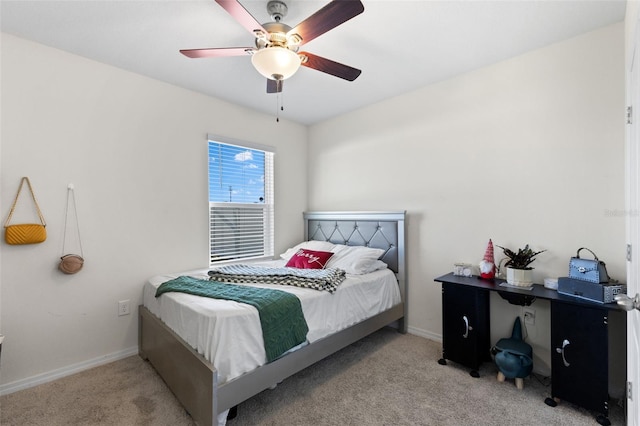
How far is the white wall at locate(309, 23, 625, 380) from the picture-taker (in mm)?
2107

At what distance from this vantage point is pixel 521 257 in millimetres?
2295

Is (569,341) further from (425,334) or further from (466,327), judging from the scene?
(425,334)

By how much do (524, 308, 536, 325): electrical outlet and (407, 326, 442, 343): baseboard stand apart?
A: 80 cm

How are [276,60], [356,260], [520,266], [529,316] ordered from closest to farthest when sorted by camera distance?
1. [276,60]
2. [520,266]
3. [529,316]
4. [356,260]

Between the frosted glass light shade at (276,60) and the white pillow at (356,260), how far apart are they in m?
1.88

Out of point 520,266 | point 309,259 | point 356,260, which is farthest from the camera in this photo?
point 309,259

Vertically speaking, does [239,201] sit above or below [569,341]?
above

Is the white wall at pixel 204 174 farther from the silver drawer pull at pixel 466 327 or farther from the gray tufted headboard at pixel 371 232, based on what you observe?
the silver drawer pull at pixel 466 327

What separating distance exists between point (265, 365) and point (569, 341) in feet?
6.40

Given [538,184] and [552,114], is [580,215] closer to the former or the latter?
[538,184]

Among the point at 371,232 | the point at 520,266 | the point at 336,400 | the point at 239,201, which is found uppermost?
the point at 239,201

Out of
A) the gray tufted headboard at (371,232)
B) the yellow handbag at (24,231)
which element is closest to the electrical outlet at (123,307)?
the yellow handbag at (24,231)

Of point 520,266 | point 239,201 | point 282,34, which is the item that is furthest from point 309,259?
point 282,34

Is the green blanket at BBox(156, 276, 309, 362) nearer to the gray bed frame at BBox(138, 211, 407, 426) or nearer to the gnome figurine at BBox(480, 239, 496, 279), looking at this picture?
the gray bed frame at BBox(138, 211, 407, 426)
